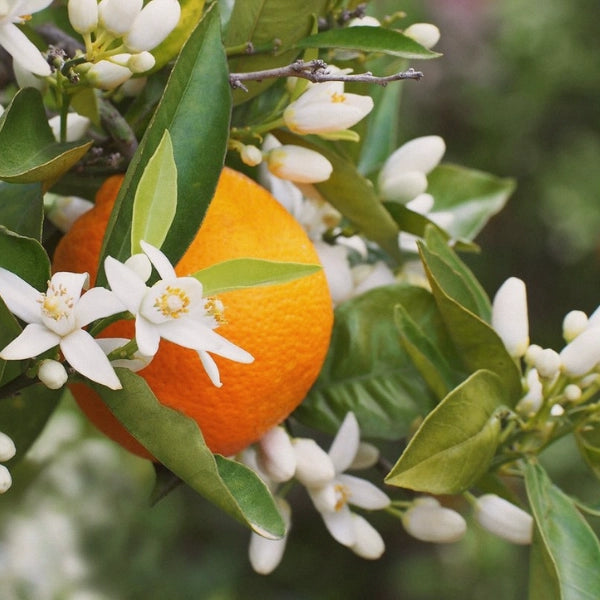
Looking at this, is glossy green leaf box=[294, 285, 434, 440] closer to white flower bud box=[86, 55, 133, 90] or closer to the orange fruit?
the orange fruit

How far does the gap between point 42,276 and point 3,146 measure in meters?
0.07

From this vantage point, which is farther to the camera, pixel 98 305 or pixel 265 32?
pixel 265 32

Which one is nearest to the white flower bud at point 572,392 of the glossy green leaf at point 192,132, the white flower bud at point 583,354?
the white flower bud at point 583,354

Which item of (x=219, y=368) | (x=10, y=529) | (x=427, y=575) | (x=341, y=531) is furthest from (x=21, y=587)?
(x=427, y=575)

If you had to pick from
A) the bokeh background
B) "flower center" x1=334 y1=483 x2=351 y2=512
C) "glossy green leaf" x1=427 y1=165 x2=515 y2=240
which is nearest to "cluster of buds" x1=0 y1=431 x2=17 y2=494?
"flower center" x1=334 y1=483 x2=351 y2=512

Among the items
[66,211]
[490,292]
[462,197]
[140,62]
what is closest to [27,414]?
[66,211]

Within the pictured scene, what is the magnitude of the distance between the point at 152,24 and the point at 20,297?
0.45 ft

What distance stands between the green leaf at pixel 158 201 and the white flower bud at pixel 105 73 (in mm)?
65

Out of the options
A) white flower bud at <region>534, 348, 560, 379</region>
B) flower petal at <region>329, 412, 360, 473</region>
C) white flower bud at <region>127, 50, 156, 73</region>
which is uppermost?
white flower bud at <region>127, 50, 156, 73</region>

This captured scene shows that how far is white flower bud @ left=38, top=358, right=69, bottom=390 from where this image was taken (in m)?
0.41

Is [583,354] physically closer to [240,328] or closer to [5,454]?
[240,328]

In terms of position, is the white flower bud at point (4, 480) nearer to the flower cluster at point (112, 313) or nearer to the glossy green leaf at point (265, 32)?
the flower cluster at point (112, 313)

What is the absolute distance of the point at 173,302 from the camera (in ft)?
1.26

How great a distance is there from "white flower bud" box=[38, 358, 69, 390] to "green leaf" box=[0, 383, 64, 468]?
4.9 inches
